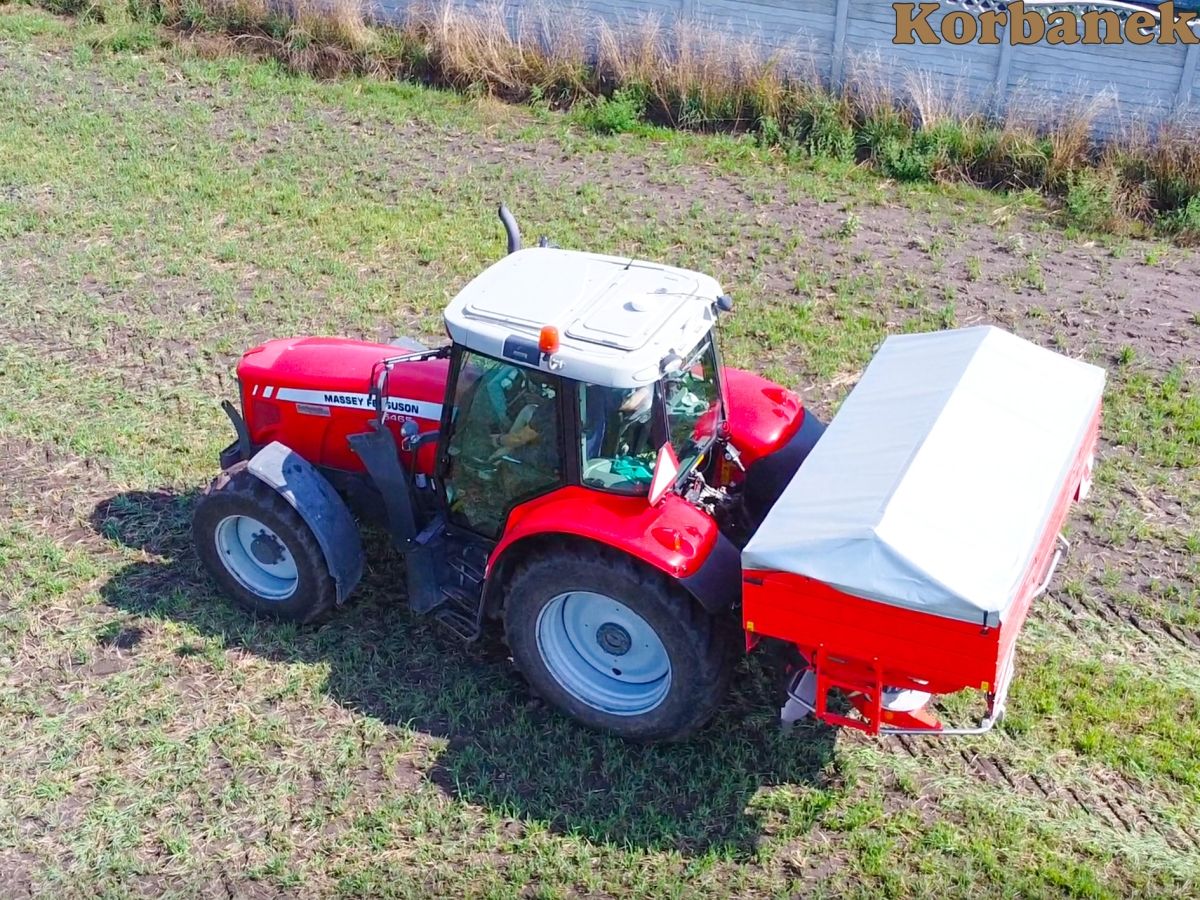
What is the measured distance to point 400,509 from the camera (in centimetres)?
561

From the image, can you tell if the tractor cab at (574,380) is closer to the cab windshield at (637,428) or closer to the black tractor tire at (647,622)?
the cab windshield at (637,428)

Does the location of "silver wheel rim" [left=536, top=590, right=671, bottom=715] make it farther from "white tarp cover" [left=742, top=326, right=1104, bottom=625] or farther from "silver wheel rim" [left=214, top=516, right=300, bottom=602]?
"silver wheel rim" [left=214, top=516, right=300, bottom=602]

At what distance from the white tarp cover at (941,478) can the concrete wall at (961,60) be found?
6.04m

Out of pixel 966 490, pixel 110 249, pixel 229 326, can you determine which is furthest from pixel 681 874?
pixel 110 249

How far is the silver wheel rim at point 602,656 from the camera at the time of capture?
5.18 meters

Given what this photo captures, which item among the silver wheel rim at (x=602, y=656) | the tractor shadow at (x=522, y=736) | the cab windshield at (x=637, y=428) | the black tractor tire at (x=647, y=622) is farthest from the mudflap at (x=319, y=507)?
the cab windshield at (x=637, y=428)

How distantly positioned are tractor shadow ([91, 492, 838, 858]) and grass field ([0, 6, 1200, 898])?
17mm

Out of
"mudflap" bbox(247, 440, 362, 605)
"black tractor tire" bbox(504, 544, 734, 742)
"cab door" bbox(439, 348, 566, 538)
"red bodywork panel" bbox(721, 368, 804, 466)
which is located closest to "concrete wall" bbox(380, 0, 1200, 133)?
"red bodywork panel" bbox(721, 368, 804, 466)

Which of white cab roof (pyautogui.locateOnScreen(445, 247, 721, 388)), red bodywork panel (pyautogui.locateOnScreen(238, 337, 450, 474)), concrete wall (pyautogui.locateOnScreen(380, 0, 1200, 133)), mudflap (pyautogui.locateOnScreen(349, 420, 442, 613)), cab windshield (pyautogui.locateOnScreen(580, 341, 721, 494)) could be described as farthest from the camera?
concrete wall (pyautogui.locateOnScreen(380, 0, 1200, 133))

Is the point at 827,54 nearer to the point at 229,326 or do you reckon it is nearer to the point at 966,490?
the point at 229,326

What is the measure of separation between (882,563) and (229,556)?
3321mm

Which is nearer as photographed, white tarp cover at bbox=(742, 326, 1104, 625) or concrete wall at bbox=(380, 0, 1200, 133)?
white tarp cover at bbox=(742, 326, 1104, 625)

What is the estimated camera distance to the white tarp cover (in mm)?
4273

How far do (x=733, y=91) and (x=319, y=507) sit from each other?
7452 millimetres
